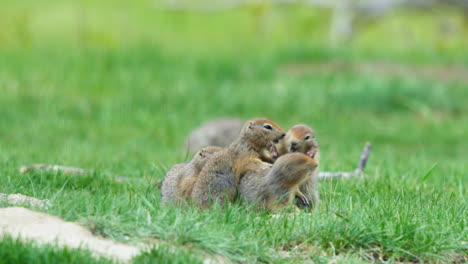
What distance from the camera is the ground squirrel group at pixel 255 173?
502 centimetres

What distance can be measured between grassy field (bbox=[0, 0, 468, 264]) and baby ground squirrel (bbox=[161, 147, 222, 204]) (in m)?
0.14

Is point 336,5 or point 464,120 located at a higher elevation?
point 336,5

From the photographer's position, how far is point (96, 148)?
10.3 m

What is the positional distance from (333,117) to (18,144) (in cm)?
549

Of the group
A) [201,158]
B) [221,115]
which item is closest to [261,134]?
[201,158]

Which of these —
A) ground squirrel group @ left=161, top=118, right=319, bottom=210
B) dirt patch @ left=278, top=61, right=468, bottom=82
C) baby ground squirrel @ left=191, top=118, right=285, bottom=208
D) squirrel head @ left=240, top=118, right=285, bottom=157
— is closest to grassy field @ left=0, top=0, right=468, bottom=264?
dirt patch @ left=278, top=61, right=468, bottom=82

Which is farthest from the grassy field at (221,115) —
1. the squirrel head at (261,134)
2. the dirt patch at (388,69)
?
the squirrel head at (261,134)

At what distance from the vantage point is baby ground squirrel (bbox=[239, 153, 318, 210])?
495cm

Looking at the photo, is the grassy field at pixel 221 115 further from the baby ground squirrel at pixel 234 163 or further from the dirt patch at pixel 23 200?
the baby ground squirrel at pixel 234 163

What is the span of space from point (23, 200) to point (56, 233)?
0.80 meters

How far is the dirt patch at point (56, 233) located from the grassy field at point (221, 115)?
0.33ft

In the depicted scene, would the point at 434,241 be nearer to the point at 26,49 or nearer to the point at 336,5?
the point at 26,49

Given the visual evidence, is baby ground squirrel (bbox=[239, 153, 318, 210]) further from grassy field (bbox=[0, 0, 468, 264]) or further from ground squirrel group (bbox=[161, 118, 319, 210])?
grassy field (bbox=[0, 0, 468, 264])

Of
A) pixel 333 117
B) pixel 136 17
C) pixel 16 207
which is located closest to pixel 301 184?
pixel 16 207
